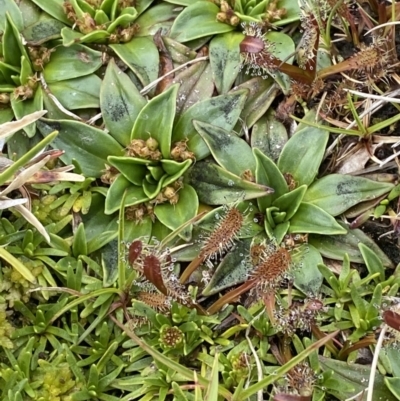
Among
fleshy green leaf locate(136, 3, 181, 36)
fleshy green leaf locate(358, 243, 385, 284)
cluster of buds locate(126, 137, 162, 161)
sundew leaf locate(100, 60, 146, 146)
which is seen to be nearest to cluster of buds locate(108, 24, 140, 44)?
fleshy green leaf locate(136, 3, 181, 36)

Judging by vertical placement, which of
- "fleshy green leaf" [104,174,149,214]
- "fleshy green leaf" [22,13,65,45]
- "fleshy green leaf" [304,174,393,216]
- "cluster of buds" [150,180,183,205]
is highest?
"fleshy green leaf" [22,13,65,45]

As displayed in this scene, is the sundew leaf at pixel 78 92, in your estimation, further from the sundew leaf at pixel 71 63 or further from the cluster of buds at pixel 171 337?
the cluster of buds at pixel 171 337

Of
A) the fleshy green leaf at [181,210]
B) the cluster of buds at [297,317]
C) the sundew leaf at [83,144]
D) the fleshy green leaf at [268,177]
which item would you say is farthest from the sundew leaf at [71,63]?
the cluster of buds at [297,317]

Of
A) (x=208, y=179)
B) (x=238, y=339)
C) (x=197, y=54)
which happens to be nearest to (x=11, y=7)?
(x=197, y=54)

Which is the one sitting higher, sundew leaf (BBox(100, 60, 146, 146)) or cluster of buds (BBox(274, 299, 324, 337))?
sundew leaf (BBox(100, 60, 146, 146))

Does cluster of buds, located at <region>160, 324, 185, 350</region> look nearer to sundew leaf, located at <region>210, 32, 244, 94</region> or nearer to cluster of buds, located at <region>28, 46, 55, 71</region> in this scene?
sundew leaf, located at <region>210, 32, 244, 94</region>

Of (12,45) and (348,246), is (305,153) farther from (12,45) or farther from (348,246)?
(12,45)

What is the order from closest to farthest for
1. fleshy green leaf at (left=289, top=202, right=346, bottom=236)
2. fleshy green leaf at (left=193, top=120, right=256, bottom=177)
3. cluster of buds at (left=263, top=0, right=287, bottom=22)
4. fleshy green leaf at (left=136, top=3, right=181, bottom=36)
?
fleshy green leaf at (left=289, top=202, right=346, bottom=236) → fleshy green leaf at (left=193, top=120, right=256, bottom=177) → cluster of buds at (left=263, top=0, right=287, bottom=22) → fleshy green leaf at (left=136, top=3, right=181, bottom=36)
